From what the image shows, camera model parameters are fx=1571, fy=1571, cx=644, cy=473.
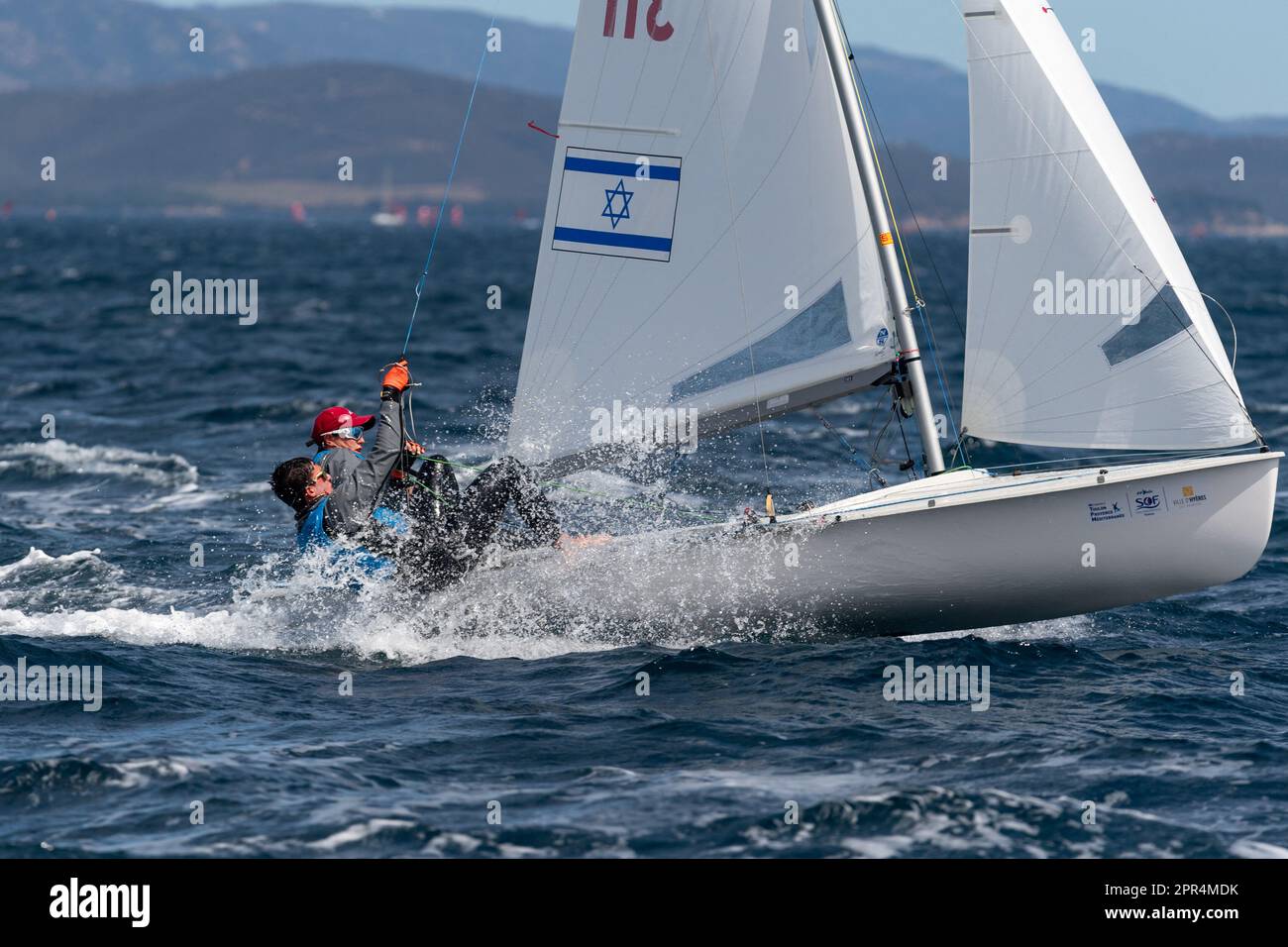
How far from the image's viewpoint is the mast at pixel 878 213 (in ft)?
28.9

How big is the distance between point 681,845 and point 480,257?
63064 mm

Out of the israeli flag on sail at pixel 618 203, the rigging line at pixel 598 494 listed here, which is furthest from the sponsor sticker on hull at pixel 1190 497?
the israeli flag on sail at pixel 618 203

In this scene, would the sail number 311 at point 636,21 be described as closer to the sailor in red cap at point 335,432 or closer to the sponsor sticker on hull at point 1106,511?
the sailor in red cap at point 335,432

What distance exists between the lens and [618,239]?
9.42 meters

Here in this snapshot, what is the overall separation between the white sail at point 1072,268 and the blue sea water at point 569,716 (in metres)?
1.06

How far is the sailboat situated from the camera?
8.55 m

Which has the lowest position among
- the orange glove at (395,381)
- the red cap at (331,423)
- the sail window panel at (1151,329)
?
the red cap at (331,423)

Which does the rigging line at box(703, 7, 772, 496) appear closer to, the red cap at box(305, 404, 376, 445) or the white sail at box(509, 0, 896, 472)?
the white sail at box(509, 0, 896, 472)

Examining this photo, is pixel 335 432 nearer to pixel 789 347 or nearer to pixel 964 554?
pixel 789 347

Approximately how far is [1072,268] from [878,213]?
1.13 meters

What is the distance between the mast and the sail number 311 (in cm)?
91

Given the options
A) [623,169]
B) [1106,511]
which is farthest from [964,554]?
[623,169]
